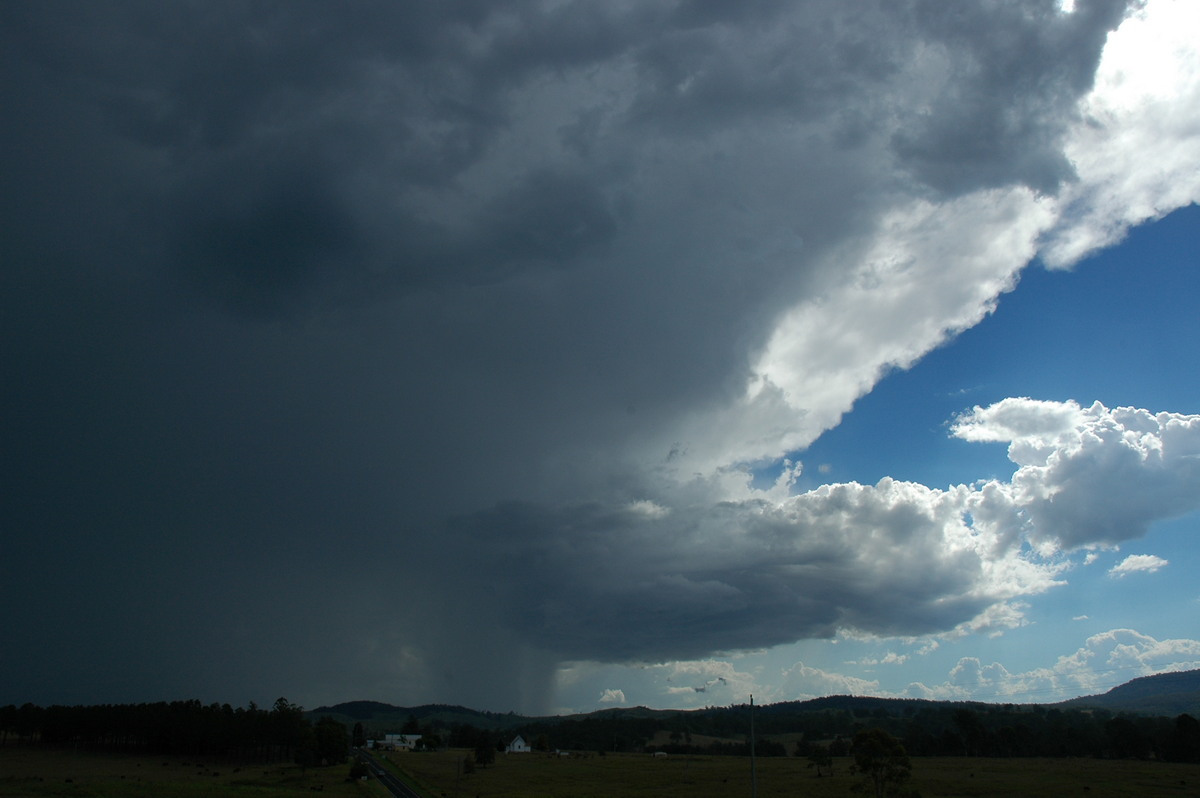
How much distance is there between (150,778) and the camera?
11669 cm

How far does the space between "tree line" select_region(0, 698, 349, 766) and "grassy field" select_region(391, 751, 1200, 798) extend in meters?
24.9

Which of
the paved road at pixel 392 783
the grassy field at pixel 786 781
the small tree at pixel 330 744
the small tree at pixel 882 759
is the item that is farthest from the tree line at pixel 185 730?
the small tree at pixel 882 759

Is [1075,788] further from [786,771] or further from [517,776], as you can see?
[517,776]

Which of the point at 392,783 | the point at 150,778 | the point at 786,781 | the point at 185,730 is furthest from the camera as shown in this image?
the point at 185,730

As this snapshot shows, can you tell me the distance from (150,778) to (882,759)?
355 ft

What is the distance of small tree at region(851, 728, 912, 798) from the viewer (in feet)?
282

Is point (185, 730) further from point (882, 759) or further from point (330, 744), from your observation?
point (882, 759)

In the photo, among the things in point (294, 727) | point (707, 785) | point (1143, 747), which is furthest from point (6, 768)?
point (1143, 747)

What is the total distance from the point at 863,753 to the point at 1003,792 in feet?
95.3

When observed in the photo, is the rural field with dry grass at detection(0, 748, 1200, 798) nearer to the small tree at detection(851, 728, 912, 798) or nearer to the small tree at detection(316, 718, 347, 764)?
the small tree at detection(851, 728, 912, 798)

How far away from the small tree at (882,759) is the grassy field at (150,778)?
204 feet

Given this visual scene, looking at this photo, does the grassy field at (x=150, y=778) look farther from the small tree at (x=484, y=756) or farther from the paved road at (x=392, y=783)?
the small tree at (x=484, y=756)

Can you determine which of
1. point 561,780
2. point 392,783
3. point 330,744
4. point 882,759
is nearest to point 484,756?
point 330,744

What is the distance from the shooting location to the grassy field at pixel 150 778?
3578 inches
